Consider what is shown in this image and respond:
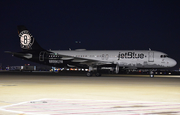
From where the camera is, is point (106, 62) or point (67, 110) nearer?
point (67, 110)

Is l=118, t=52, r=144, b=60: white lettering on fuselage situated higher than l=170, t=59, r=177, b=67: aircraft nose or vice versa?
l=118, t=52, r=144, b=60: white lettering on fuselage

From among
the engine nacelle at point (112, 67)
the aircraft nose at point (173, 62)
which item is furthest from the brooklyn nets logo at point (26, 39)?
the aircraft nose at point (173, 62)

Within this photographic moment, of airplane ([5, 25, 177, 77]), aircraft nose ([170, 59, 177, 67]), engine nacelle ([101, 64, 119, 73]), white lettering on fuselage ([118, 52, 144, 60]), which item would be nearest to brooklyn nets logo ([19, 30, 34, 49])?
airplane ([5, 25, 177, 77])

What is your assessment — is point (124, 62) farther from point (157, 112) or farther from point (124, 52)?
point (157, 112)

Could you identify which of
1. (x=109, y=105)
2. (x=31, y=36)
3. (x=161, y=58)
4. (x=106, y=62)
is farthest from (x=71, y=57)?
(x=109, y=105)

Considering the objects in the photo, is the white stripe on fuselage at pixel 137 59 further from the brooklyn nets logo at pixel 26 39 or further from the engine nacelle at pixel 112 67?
the brooklyn nets logo at pixel 26 39

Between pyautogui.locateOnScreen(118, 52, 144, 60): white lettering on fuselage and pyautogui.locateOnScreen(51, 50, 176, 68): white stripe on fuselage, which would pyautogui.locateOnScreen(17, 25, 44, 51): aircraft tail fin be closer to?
pyautogui.locateOnScreen(51, 50, 176, 68): white stripe on fuselage

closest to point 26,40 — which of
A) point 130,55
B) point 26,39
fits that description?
point 26,39

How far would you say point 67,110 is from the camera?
34.0 feet

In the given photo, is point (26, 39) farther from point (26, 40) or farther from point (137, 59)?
point (137, 59)

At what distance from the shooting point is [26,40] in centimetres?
4928

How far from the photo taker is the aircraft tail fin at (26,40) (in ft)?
161

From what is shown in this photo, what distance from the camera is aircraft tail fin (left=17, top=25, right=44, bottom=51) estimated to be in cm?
4916

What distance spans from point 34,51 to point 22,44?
122 inches
